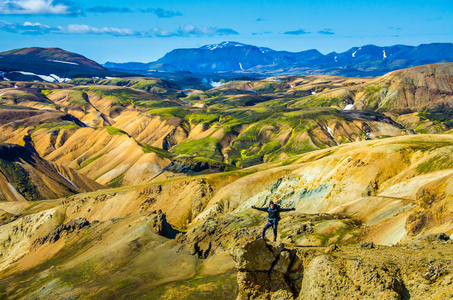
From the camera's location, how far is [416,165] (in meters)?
76.3

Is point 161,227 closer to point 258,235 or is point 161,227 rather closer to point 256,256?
point 258,235

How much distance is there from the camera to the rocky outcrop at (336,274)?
20.5m

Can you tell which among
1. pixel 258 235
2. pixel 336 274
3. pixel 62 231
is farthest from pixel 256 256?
pixel 62 231

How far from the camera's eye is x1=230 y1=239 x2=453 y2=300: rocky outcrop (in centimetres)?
2048

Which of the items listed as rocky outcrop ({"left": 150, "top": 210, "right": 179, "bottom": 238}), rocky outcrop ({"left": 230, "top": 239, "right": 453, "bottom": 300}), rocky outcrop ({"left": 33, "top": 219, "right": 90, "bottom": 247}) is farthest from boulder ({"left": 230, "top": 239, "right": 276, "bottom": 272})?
rocky outcrop ({"left": 33, "top": 219, "right": 90, "bottom": 247})

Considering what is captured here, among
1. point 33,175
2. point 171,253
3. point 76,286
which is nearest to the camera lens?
A: point 76,286

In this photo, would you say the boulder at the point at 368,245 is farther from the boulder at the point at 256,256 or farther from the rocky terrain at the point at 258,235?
the boulder at the point at 256,256

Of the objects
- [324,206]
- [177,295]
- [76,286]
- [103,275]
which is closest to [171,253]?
[103,275]

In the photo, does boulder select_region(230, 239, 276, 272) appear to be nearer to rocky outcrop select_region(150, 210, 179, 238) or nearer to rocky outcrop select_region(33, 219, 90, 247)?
rocky outcrop select_region(150, 210, 179, 238)

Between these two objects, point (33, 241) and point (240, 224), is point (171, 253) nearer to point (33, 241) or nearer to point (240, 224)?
point (240, 224)

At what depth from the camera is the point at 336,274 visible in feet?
74.2

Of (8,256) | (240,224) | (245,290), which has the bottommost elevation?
(8,256)

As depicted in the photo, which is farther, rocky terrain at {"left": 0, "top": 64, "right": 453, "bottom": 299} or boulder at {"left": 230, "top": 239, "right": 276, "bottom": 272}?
boulder at {"left": 230, "top": 239, "right": 276, "bottom": 272}

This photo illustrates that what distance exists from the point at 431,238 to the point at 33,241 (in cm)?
10551
